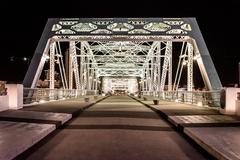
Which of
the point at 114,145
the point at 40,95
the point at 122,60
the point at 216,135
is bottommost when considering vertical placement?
the point at 114,145

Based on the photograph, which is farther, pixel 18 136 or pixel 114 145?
pixel 18 136

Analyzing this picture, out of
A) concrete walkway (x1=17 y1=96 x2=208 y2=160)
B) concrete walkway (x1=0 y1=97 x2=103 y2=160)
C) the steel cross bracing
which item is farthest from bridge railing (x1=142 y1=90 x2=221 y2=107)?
concrete walkway (x1=0 y1=97 x2=103 y2=160)

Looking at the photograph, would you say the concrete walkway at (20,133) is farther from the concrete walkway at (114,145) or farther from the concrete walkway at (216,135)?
the concrete walkway at (216,135)

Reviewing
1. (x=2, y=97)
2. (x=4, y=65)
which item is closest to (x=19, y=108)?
(x=2, y=97)

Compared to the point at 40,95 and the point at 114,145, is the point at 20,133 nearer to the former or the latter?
the point at 114,145

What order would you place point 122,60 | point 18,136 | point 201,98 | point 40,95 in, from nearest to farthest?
point 18,136 → point 201,98 → point 40,95 → point 122,60

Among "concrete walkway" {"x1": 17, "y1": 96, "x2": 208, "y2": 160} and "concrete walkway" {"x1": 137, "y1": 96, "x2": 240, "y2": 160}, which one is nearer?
"concrete walkway" {"x1": 137, "y1": 96, "x2": 240, "y2": 160}

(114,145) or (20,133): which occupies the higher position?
(20,133)

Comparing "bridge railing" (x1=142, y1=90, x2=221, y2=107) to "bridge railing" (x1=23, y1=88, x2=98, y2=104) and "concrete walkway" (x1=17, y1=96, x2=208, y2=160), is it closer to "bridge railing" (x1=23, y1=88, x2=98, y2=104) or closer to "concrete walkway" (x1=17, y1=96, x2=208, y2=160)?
"concrete walkway" (x1=17, y1=96, x2=208, y2=160)

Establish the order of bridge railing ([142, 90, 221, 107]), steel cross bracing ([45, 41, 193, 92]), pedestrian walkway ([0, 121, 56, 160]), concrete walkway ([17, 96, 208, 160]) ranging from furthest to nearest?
steel cross bracing ([45, 41, 193, 92])
bridge railing ([142, 90, 221, 107])
concrete walkway ([17, 96, 208, 160])
pedestrian walkway ([0, 121, 56, 160])

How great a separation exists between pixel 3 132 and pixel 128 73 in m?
131

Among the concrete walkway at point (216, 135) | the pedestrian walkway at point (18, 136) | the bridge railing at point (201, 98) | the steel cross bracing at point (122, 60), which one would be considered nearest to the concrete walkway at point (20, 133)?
the pedestrian walkway at point (18, 136)

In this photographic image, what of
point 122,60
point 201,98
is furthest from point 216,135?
point 122,60

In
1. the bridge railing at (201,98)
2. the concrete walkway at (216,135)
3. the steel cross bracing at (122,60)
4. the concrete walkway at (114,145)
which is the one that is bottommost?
the concrete walkway at (114,145)
